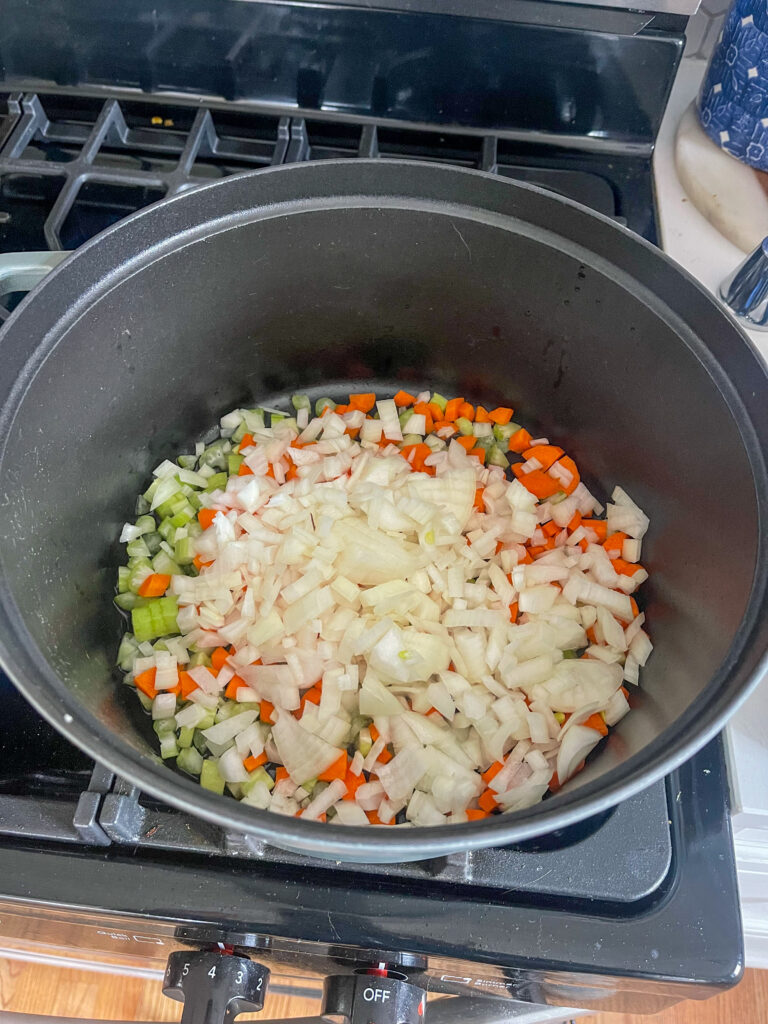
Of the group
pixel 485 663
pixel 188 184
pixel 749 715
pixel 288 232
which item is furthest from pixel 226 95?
pixel 749 715

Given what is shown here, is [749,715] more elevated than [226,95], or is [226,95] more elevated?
[226,95]

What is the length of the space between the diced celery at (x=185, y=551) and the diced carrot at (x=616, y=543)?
47cm

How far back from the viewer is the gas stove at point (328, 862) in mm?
591


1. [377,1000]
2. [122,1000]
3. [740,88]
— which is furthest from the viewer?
[122,1000]

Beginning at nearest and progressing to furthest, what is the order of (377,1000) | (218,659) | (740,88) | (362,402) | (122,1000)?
(377,1000), (218,659), (740,88), (362,402), (122,1000)

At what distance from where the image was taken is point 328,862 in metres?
0.60

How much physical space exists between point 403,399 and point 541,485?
215 millimetres

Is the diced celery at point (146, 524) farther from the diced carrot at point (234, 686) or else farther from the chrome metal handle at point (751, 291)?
the chrome metal handle at point (751, 291)

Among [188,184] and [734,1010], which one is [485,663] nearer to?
[188,184]

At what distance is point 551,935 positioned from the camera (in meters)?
0.58

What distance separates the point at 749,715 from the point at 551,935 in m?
0.27

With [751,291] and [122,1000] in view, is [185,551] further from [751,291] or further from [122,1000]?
[122,1000]

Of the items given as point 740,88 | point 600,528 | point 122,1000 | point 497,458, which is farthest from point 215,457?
point 122,1000

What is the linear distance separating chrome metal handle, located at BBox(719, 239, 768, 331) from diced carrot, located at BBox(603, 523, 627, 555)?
0.88 feet
